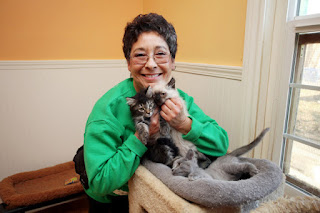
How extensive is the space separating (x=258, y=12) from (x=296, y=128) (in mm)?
750

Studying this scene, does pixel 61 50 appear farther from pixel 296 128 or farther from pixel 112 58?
pixel 296 128

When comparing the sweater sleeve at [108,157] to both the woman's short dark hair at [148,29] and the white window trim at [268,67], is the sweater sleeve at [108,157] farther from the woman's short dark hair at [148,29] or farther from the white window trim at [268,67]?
the white window trim at [268,67]

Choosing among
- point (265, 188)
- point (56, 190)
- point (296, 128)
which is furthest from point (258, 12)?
point (56, 190)

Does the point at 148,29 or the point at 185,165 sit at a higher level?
the point at 148,29

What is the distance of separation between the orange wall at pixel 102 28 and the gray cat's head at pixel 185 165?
2.63 ft

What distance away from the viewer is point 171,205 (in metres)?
0.87

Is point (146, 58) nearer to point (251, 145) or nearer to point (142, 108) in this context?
point (142, 108)

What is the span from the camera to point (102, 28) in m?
2.46

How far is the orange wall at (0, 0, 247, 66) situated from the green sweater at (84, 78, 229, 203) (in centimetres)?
69

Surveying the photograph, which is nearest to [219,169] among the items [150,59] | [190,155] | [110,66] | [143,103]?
[190,155]

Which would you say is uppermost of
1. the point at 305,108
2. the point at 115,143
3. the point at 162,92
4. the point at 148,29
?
the point at 148,29

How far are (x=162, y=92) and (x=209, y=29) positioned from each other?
0.88m

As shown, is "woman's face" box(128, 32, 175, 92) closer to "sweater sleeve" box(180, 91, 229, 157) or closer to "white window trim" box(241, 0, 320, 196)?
"sweater sleeve" box(180, 91, 229, 157)

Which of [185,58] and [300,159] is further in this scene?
[185,58]
